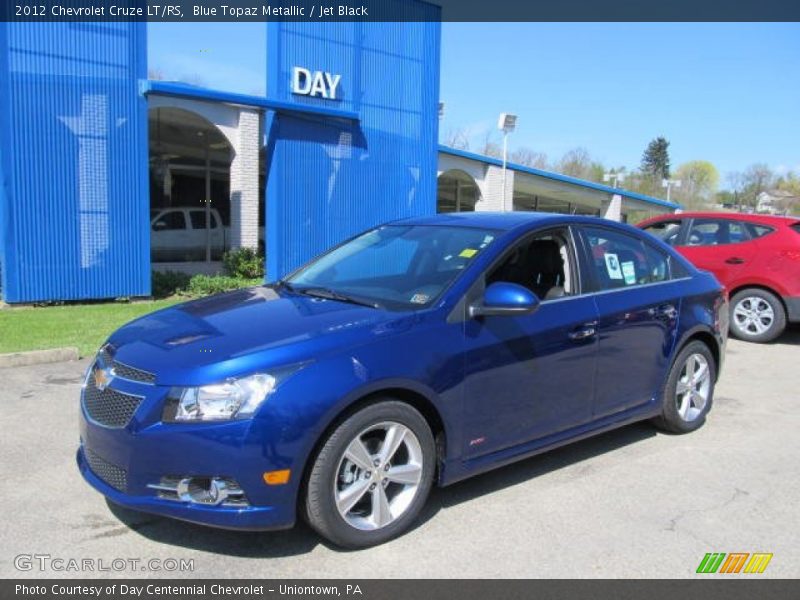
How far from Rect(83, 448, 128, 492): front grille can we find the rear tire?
8.83 meters

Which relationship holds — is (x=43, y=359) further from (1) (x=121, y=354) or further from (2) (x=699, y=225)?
(2) (x=699, y=225)

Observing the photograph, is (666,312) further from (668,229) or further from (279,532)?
(668,229)

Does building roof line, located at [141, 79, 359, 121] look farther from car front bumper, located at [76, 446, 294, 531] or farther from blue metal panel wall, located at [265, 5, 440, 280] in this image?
car front bumper, located at [76, 446, 294, 531]

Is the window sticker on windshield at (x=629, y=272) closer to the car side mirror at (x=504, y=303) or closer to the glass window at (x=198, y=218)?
the car side mirror at (x=504, y=303)

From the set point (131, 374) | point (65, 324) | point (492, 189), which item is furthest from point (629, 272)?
point (492, 189)

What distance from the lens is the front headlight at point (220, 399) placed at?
3.07 m

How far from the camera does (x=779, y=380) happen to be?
7.39 metres

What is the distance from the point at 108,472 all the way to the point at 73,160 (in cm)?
900

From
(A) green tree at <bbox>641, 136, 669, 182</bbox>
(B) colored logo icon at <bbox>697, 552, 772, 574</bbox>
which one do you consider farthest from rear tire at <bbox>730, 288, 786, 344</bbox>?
(A) green tree at <bbox>641, 136, 669, 182</bbox>

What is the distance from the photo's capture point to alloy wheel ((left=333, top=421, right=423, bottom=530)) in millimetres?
3340

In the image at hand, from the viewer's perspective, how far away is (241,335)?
3.43 m

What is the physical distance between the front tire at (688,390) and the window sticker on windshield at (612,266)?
0.88m

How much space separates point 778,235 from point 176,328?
845 cm
